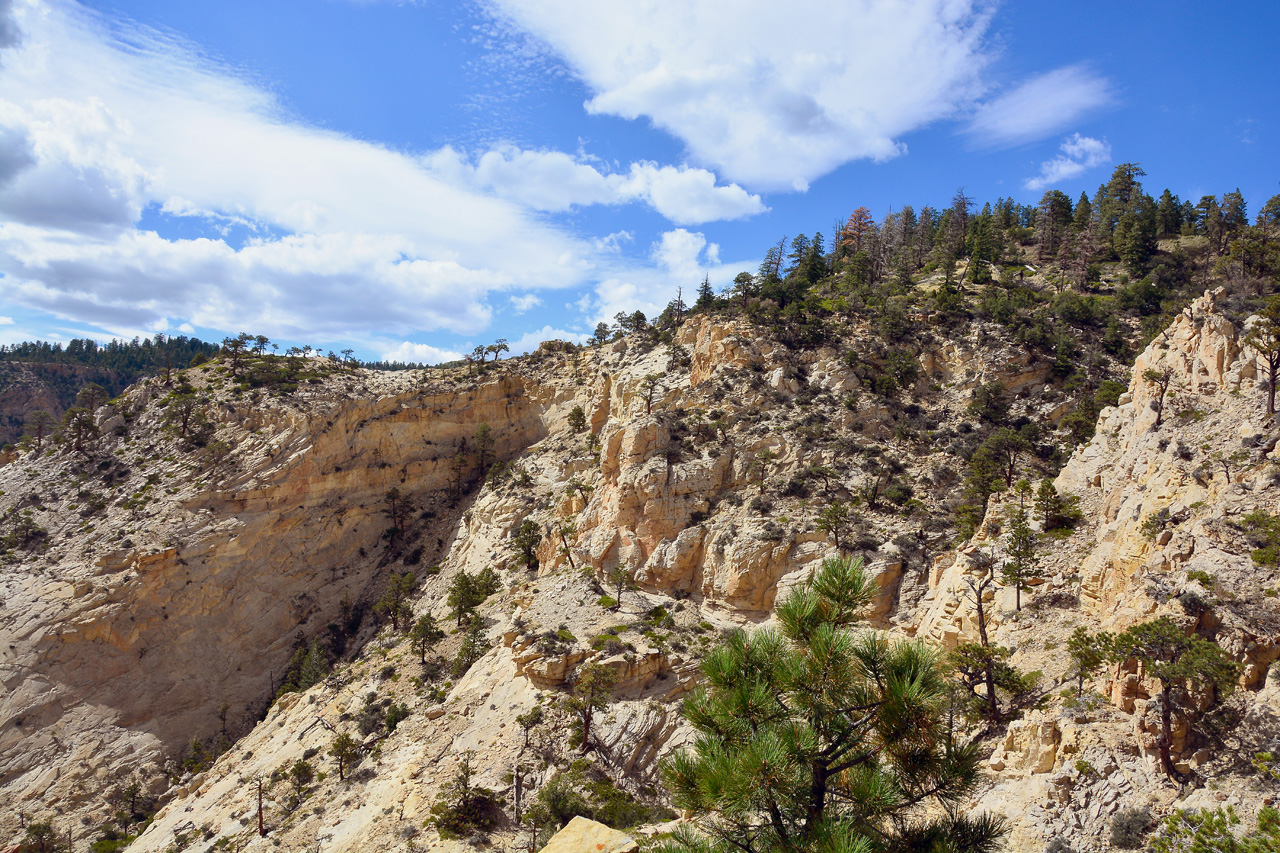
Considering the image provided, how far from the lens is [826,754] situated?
8656mm

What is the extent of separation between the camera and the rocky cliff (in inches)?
828

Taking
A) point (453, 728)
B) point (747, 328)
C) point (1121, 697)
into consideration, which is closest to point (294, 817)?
point (453, 728)

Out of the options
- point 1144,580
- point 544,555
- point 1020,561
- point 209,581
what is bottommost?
point 209,581

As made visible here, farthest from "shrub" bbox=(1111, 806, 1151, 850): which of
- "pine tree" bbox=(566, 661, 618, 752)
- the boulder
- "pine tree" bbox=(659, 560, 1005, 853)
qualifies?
"pine tree" bbox=(566, 661, 618, 752)

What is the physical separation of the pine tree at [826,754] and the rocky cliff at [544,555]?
10.7 metres

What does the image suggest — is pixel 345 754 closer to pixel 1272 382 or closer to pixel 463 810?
pixel 463 810

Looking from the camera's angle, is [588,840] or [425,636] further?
[425,636]

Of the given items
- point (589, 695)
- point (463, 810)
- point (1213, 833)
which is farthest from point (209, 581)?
point (1213, 833)

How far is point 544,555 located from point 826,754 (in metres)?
41.6

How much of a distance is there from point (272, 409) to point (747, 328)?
159 ft

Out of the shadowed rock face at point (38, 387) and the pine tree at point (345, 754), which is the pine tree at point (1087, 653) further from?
the shadowed rock face at point (38, 387)

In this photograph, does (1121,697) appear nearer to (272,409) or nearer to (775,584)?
(775,584)

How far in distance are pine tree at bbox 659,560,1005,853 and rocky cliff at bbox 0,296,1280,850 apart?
35.2ft

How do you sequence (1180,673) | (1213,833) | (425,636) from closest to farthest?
(1213,833) < (1180,673) < (425,636)
